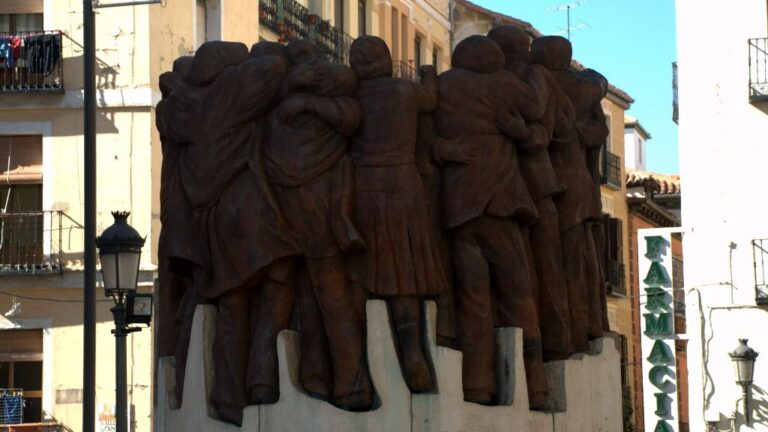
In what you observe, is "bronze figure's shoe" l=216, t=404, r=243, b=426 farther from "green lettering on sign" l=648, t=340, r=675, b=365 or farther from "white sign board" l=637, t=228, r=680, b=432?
"green lettering on sign" l=648, t=340, r=675, b=365

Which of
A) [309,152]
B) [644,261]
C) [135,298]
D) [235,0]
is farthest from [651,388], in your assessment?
[309,152]

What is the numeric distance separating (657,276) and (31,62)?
42.2 feet

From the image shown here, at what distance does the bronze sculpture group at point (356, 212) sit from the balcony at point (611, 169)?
39737 millimetres

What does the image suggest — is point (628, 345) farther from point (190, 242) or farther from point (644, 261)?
point (190, 242)

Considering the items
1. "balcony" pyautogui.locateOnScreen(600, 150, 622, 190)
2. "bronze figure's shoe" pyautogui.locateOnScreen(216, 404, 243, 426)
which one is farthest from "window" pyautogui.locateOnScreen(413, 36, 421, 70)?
"bronze figure's shoe" pyautogui.locateOnScreen(216, 404, 243, 426)

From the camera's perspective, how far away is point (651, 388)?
4088 cm

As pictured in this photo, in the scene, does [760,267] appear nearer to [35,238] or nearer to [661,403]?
[661,403]

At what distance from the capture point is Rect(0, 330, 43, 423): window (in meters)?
33.3

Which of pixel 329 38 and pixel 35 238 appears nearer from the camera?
pixel 35 238

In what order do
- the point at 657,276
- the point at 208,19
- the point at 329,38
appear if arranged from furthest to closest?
1. the point at 329,38
2. the point at 657,276
3. the point at 208,19

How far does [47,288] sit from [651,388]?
1274cm

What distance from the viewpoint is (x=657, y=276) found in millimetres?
40562

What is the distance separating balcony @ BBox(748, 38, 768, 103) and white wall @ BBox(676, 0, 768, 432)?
15cm

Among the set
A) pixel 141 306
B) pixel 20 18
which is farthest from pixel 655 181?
pixel 141 306
